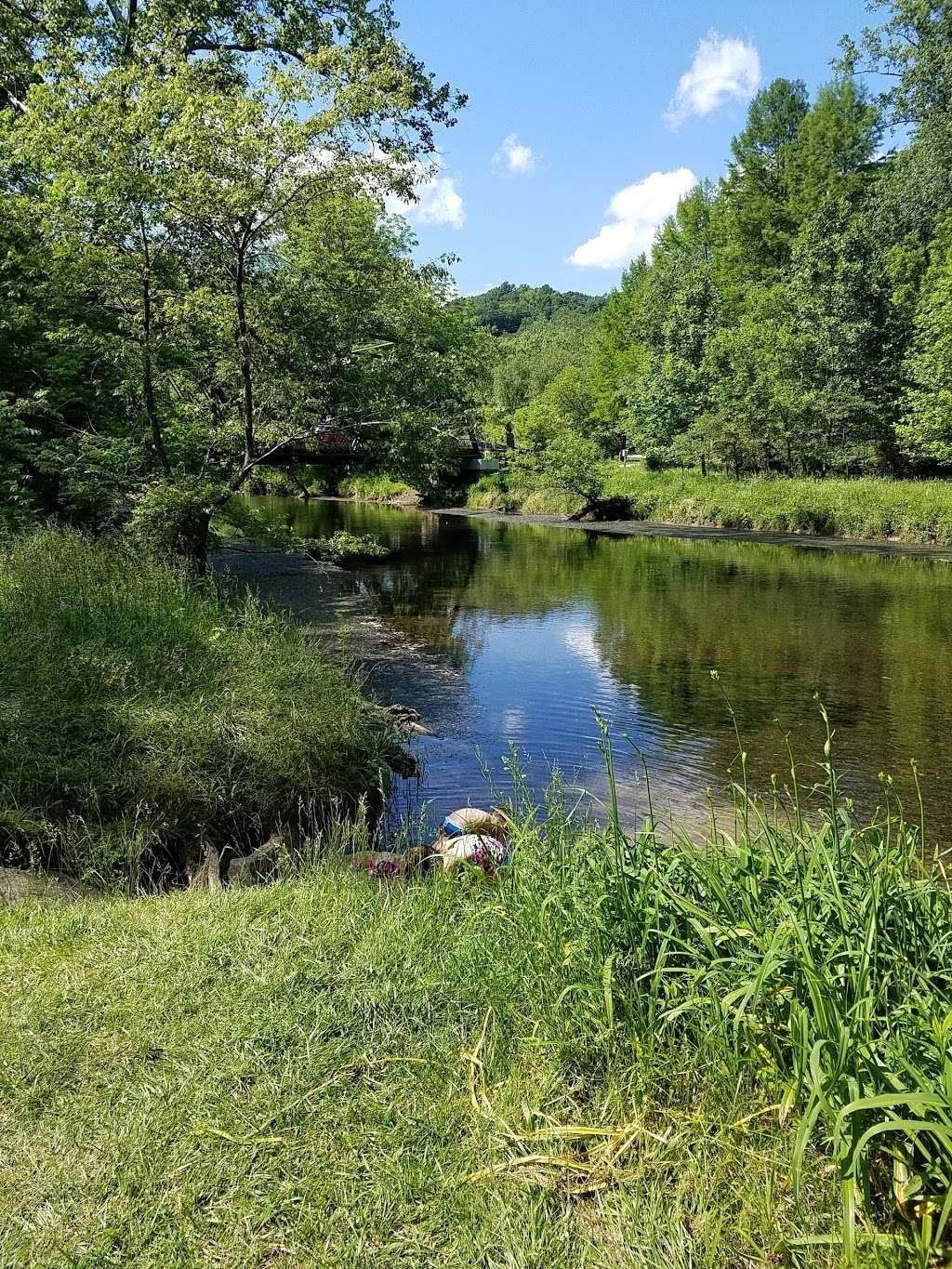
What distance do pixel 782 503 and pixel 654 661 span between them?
74.0ft

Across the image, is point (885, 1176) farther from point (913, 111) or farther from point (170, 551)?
point (913, 111)

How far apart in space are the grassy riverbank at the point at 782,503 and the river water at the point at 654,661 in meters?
4.34

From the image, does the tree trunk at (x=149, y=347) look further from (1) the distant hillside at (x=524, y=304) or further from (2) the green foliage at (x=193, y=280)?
(1) the distant hillside at (x=524, y=304)

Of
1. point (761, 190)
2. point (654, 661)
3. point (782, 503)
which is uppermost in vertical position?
point (761, 190)

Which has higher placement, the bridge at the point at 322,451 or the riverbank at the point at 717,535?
the bridge at the point at 322,451

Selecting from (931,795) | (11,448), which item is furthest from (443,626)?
(931,795)

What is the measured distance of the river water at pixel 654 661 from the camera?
9.01 meters

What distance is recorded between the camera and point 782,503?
3372 cm

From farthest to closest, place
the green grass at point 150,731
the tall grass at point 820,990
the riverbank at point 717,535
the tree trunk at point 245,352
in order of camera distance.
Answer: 1. the riverbank at point 717,535
2. the tree trunk at point 245,352
3. the green grass at point 150,731
4. the tall grass at point 820,990

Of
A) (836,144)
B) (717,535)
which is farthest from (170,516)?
(836,144)

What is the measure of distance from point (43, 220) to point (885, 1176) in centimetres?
1344

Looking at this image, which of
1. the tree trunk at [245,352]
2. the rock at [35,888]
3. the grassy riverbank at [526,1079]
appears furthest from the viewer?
the tree trunk at [245,352]

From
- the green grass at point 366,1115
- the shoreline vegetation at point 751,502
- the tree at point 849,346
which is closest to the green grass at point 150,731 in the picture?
the green grass at point 366,1115

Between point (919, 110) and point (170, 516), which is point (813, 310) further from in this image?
point (170, 516)
